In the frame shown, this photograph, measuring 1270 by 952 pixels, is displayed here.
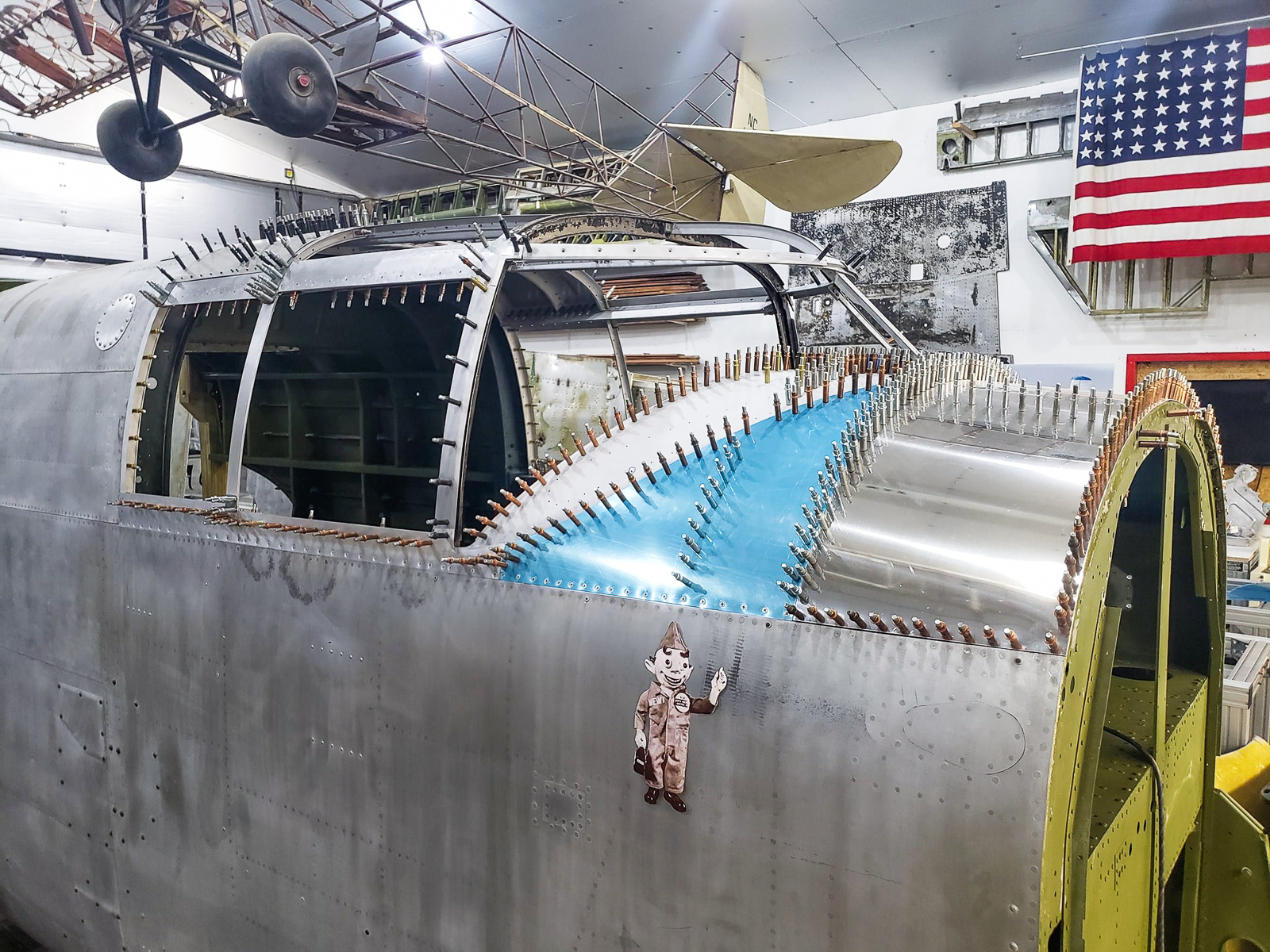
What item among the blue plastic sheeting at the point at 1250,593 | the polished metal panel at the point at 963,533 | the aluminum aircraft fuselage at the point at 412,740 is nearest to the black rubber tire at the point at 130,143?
the aluminum aircraft fuselage at the point at 412,740

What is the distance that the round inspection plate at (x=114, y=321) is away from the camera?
135 inches

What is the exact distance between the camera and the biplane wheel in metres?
5.62

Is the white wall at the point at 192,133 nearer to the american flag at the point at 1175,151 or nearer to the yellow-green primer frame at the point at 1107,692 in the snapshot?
the american flag at the point at 1175,151

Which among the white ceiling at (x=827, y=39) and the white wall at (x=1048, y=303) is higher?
the white ceiling at (x=827, y=39)

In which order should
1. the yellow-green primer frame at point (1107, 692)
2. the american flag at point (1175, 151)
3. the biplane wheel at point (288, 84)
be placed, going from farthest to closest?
the american flag at point (1175, 151) → the biplane wheel at point (288, 84) → the yellow-green primer frame at point (1107, 692)

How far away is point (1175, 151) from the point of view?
773 centimetres

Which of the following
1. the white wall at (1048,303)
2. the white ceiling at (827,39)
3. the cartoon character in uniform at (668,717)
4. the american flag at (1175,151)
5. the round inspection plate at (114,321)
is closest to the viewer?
the cartoon character in uniform at (668,717)

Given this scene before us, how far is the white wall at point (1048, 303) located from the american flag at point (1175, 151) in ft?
2.21

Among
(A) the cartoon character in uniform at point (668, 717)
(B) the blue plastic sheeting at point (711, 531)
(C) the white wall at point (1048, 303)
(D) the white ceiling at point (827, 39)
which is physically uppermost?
(D) the white ceiling at point (827, 39)

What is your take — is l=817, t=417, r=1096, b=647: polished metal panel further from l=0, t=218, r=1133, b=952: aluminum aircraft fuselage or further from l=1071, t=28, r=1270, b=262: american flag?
l=1071, t=28, r=1270, b=262: american flag

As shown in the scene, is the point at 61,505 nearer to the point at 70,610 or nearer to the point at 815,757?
the point at 70,610

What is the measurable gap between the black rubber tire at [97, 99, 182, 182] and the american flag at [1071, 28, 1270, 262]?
878 centimetres

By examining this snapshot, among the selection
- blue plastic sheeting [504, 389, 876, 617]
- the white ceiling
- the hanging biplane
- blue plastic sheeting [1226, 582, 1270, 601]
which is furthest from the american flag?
blue plastic sheeting [504, 389, 876, 617]

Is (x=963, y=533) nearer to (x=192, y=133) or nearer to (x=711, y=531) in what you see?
(x=711, y=531)
